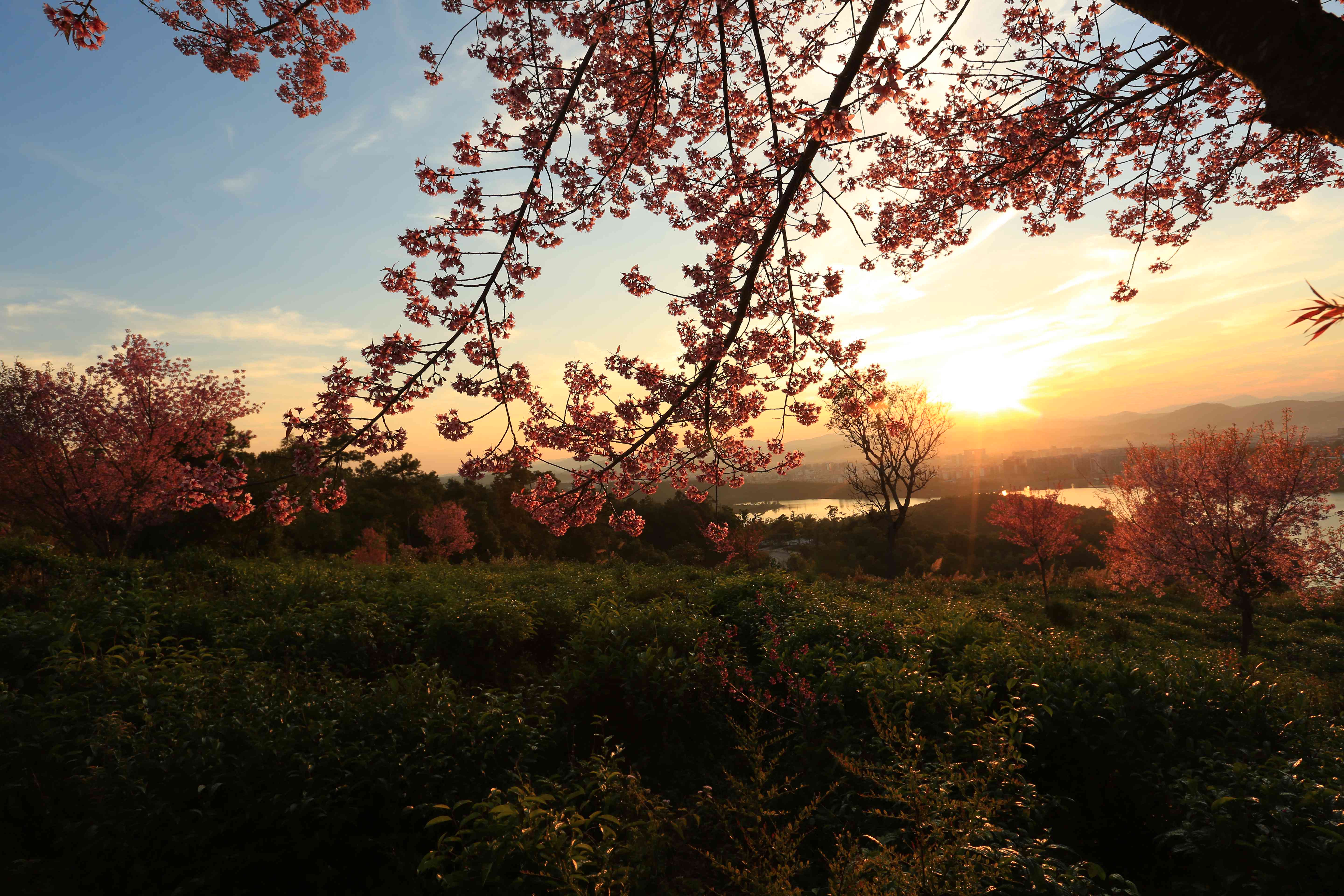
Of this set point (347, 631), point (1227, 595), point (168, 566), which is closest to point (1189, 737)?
point (347, 631)

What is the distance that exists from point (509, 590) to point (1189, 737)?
10.3m

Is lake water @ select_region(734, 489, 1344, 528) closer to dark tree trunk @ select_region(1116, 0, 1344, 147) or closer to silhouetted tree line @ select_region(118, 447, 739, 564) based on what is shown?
silhouetted tree line @ select_region(118, 447, 739, 564)

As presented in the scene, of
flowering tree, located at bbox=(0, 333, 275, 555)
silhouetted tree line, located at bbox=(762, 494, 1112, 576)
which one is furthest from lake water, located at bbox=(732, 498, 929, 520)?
flowering tree, located at bbox=(0, 333, 275, 555)

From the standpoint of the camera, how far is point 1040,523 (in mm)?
18078

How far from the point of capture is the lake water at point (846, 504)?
19.8 metres

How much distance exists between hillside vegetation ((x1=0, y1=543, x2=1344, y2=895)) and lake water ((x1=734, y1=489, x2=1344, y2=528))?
47.0 feet

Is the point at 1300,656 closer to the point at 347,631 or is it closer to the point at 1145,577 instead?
the point at 1145,577

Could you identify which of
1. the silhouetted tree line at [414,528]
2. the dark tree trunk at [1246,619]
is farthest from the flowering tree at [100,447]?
the dark tree trunk at [1246,619]

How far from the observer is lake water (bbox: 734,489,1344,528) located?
19.8 metres

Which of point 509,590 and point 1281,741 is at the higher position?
point 509,590

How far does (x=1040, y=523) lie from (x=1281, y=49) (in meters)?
19.3

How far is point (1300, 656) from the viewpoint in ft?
41.0

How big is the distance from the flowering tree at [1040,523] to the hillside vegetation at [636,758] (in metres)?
10.5

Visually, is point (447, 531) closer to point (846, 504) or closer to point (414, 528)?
point (414, 528)
